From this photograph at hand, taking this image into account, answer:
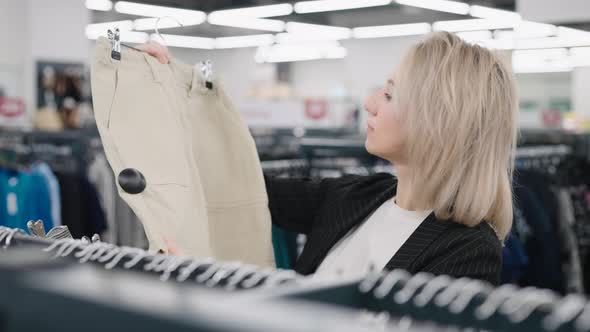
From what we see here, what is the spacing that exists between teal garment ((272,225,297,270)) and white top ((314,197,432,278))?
985mm

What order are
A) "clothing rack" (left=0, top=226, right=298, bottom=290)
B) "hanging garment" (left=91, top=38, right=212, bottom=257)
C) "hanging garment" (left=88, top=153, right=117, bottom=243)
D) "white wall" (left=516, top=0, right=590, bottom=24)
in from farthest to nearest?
1. "white wall" (left=516, top=0, right=590, bottom=24)
2. "hanging garment" (left=88, top=153, right=117, bottom=243)
3. "hanging garment" (left=91, top=38, right=212, bottom=257)
4. "clothing rack" (left=0, top=226, right=298, bottom=290)

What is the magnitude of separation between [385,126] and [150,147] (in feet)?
1.69

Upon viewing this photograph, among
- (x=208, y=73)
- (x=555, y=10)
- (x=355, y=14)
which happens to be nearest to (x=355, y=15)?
(x=355, y=14)

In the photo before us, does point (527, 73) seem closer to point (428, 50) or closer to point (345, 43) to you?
point (345, 43)

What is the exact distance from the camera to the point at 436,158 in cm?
147

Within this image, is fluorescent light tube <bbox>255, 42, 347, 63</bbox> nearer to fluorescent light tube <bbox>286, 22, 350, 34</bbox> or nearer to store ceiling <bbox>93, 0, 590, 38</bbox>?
store ceiling <bbox>93, 0, 590, 38</bbox>

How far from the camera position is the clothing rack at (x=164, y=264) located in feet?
2.49

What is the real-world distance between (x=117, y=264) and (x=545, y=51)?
575 inches

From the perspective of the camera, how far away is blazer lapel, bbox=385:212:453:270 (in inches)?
53.2

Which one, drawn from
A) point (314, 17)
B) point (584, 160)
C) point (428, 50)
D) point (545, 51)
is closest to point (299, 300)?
point (428, 50)

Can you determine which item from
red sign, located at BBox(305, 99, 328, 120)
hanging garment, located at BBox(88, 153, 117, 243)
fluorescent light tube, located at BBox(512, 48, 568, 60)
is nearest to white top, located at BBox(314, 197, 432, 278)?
hanging garment, located at BBox(88, 153, 117, 243)

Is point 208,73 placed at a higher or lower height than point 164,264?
higher

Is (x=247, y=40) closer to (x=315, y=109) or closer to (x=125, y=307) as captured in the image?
(x=315, y=109)

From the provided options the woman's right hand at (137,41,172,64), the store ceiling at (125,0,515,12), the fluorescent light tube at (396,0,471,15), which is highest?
the store ceiling at (125,0,515,12)
